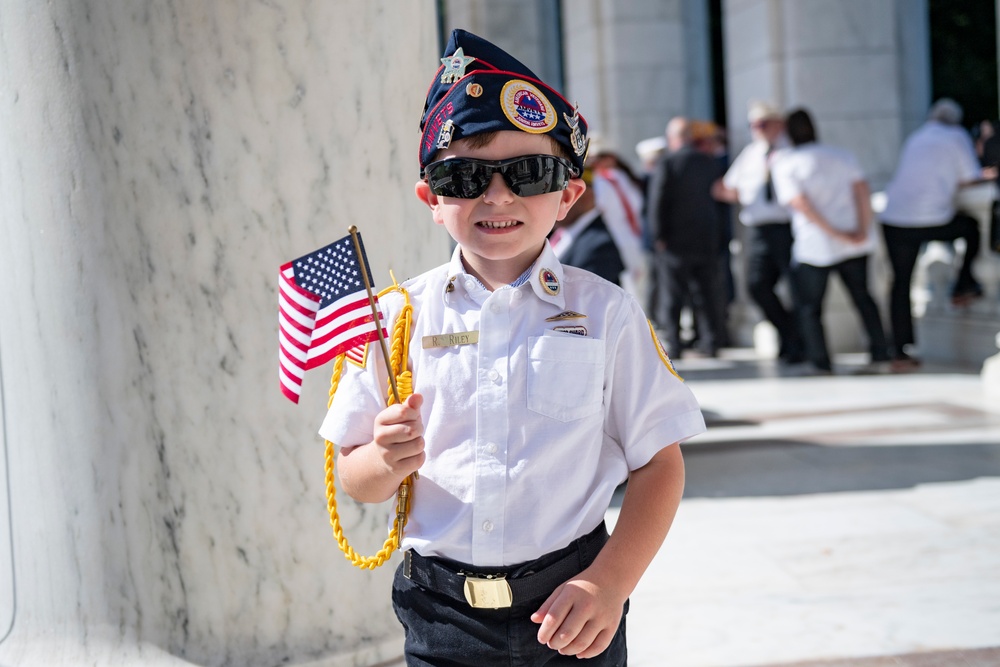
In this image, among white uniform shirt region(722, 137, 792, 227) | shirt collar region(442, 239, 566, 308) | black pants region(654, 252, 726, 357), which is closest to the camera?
shirt collar region(442, 239, 566, 308)

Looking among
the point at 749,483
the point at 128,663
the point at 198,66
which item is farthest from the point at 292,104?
the point at 749,483

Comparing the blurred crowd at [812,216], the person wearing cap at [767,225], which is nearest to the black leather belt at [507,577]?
the blurred crowd at [812,216]

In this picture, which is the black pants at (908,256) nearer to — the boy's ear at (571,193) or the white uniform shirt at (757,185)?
the white uniform shirt at (757,185)

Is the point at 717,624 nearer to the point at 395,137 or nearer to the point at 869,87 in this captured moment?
the point at 395,137

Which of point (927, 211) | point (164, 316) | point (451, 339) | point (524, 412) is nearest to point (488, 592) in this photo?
point (524, 412)

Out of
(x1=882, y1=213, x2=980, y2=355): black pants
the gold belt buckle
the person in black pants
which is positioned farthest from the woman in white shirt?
the gold belt buckle

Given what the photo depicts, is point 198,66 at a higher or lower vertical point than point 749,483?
higher

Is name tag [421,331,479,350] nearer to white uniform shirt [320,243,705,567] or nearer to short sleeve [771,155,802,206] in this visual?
white uniform shirt [320,243,705,567]

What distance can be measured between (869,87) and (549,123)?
10.0m

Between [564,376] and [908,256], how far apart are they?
8.29 m

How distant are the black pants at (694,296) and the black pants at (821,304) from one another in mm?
1438

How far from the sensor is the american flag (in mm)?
1939

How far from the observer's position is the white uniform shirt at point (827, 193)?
9.17m

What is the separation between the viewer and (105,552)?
302cm
